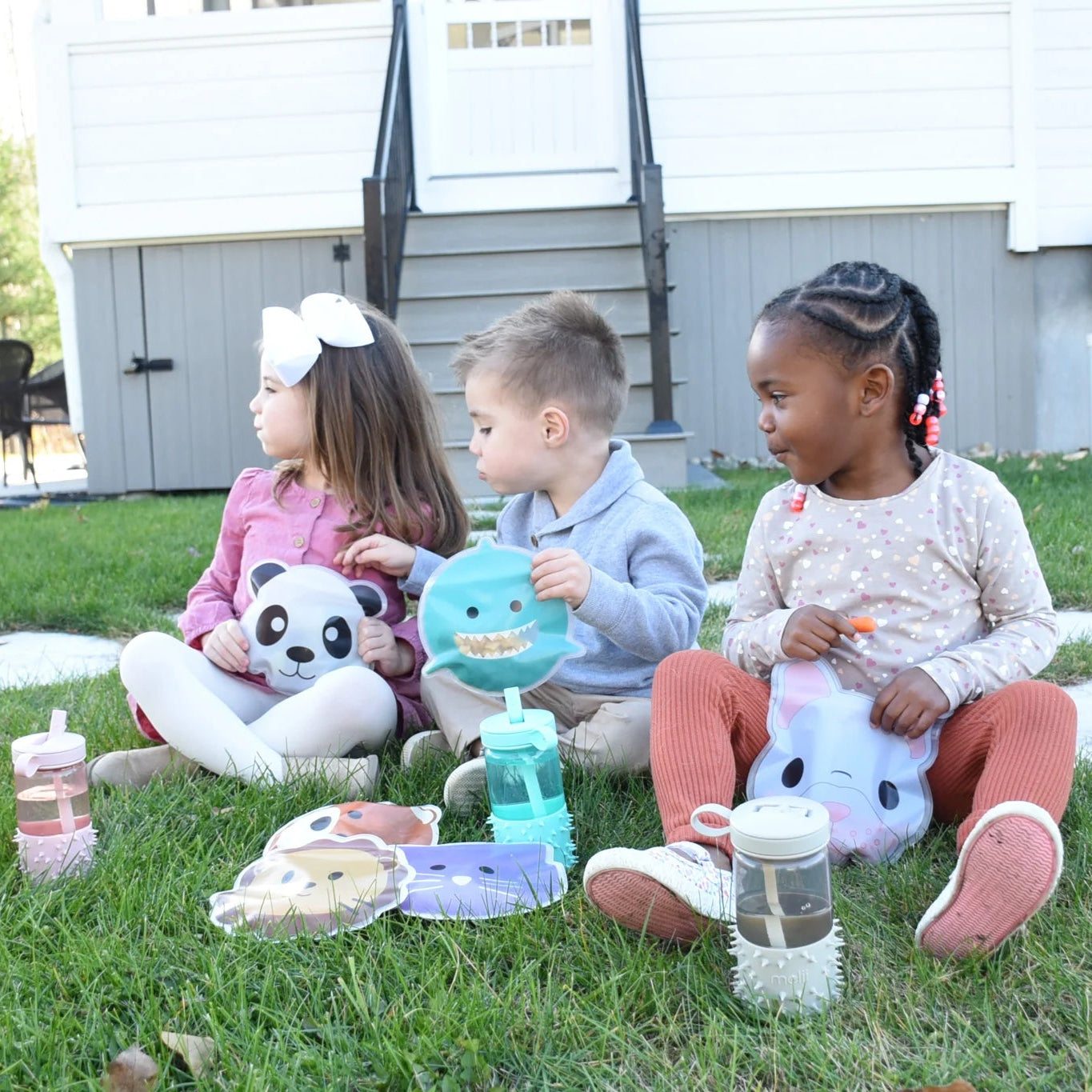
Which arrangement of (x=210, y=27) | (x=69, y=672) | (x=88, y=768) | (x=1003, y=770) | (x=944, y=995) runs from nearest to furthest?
(x=944, y=995) → (x=1003, y=770) → (x=88, y=768) → (x=69, y=672) → (x=210, y=27)

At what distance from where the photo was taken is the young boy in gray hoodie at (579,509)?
2375 mm

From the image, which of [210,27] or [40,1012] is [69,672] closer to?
[40,1012]

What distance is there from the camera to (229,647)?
258 cm

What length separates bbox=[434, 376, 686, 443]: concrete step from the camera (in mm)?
6617

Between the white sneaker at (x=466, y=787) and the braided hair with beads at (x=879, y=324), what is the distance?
3.00ft

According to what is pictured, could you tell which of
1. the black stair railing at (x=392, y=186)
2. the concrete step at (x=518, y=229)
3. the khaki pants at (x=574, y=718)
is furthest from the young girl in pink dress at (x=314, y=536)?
the concrete step at (x=518, y=229)

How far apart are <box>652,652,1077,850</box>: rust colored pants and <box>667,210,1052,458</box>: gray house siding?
5950 mm

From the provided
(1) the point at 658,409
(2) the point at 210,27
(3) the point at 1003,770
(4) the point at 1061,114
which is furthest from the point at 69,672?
(4) the point at 1061,114

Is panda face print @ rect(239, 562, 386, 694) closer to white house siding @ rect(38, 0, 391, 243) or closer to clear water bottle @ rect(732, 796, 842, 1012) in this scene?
clear water bottle @ rect(732, 796, 842, 1012)

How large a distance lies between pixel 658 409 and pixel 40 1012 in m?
5.17

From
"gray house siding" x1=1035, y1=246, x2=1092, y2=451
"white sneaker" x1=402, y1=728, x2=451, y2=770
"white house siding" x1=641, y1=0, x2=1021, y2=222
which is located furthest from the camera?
"gray house siding" x1=1035, y1=246, x2=1092, y2=451

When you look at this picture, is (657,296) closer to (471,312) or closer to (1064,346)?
(471,312)

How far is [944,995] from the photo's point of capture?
1.48m

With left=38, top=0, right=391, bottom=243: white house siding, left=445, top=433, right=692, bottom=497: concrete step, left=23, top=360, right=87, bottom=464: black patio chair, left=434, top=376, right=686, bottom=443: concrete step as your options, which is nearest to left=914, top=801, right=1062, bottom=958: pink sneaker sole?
left=445, top=433, right=692, bottom=497: concrete step
